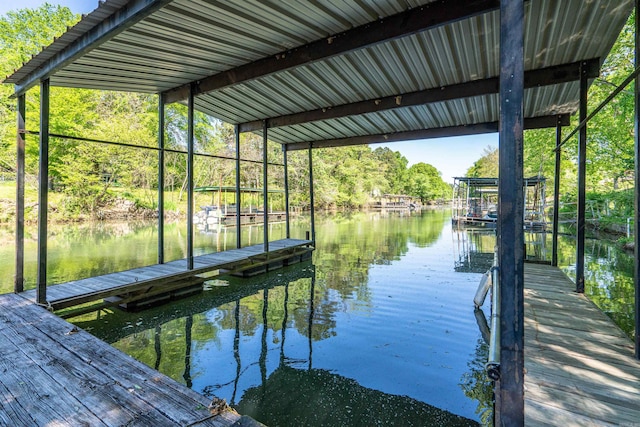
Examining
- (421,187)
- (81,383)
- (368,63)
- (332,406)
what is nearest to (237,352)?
(332,406)

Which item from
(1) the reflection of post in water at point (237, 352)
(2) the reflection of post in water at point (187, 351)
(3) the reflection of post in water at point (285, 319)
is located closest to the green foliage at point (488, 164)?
(3) the reflection of post in water at point (285, 319)

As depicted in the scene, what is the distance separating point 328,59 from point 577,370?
4298 millimetres

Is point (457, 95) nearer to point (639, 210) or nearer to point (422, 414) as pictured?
point (639, 210)

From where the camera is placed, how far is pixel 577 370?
2426 millimetres

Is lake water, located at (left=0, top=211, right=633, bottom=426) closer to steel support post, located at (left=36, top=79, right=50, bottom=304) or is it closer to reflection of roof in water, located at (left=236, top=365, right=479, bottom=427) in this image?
reflection of roof in water, located at (left=236, top=365, right=479, bottom=427)

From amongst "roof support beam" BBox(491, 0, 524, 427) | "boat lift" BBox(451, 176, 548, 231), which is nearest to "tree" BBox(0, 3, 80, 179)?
"roof support beam" BBox(491, 0, 524, 427)

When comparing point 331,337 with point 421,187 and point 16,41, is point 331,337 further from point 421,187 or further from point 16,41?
point 421,187

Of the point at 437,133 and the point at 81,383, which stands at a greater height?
the point at 437,133

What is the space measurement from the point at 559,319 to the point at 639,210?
Answer: 159 cm

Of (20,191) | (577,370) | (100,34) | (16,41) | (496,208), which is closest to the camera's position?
(577,370)

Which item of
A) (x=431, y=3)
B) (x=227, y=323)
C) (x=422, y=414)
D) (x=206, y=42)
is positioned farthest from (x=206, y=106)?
(x=422, y=414)

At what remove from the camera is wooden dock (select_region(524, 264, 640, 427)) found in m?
1.90

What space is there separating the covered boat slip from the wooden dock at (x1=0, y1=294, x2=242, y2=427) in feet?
5.45

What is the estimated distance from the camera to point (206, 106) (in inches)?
280
